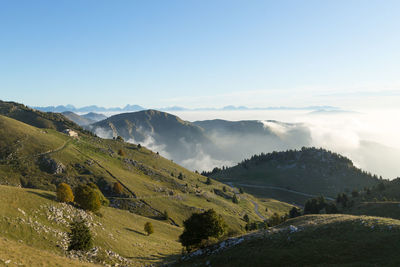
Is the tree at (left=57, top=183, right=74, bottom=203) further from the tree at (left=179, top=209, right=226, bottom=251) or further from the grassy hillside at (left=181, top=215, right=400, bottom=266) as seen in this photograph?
the grassy hillside at (left=181, top=215, right=400, bottom=266)

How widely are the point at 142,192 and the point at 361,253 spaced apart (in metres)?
123

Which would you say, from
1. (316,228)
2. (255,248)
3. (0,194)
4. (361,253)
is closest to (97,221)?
(0,194)

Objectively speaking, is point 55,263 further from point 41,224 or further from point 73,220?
point 73,220

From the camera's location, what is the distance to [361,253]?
118 feet

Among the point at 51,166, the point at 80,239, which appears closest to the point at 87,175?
the point at 51,166

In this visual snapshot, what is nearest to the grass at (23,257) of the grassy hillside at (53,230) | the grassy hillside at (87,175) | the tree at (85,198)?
the grassy hillside at (53,230)

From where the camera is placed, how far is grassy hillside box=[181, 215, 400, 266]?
1389 inches

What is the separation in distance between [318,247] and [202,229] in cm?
2718

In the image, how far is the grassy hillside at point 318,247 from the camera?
116 ft

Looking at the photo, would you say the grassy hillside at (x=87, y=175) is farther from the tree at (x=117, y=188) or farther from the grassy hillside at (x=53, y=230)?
the grassy hillside at (x=53, y=230)

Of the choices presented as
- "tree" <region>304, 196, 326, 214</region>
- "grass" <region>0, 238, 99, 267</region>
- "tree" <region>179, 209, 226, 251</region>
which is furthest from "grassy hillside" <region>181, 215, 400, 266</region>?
"tree" <region>304, 196, 326, 214</region>

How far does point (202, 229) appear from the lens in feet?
195

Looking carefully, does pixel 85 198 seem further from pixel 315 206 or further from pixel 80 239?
pixel 315 206

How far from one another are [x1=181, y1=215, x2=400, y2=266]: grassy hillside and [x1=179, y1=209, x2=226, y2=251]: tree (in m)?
8.35
